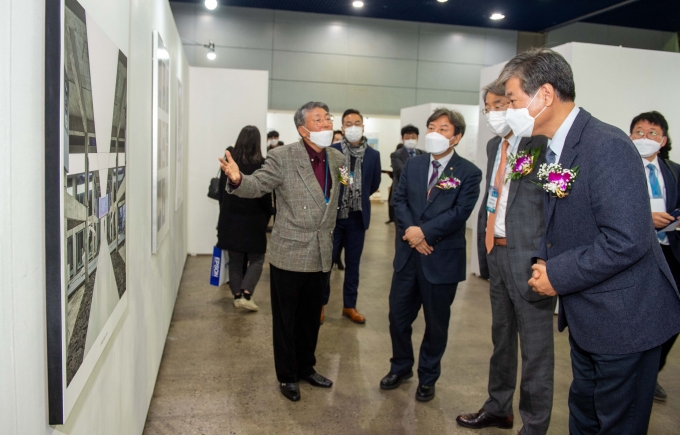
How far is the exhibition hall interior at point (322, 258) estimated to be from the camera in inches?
48.6

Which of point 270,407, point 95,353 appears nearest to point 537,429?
point 270,407

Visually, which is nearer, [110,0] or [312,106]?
[110,0]

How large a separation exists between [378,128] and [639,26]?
7.74 metres

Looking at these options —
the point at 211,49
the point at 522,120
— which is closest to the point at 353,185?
the point at 522,120

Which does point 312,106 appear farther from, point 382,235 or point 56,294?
point 382,235

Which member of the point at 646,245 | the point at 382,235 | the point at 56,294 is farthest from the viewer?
the point at 382,235

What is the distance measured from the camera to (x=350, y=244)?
488 centimetres

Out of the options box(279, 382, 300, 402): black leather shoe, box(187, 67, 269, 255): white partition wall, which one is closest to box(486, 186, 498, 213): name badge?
box(279, 382, 300, 402): black leather shoe

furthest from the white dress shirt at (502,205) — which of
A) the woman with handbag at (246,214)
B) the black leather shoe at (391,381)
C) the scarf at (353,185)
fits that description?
the woman with handbag at (246,214)

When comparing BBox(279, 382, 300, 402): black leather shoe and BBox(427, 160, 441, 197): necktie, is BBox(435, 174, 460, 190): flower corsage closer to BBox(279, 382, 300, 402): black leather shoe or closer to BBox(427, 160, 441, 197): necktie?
BBox(427, 160, 441, 197): necktie

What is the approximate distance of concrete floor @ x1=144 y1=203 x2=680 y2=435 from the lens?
3131 millimetres

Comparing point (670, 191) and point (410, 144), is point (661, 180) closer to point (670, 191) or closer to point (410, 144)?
point (670, 191)

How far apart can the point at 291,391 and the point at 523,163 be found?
1969 mm

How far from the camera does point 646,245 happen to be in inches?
70.5
